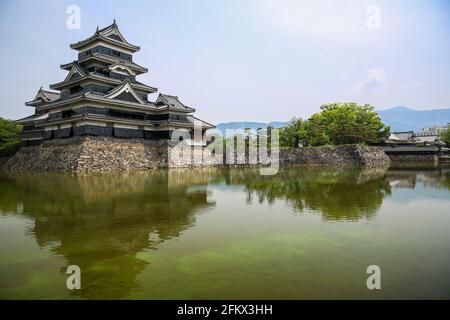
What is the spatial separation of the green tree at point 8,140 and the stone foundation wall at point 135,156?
301 centimetres

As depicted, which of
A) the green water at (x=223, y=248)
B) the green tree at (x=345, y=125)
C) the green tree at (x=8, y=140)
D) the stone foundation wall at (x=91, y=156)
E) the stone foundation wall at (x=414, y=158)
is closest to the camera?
the green water at (x=223, y=248)

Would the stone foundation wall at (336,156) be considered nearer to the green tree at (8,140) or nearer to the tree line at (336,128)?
the tree line at (336,128)

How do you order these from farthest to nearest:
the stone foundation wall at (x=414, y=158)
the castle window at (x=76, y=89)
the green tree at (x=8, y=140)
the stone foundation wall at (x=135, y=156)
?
the stone foundation wall at (x=414, y=158) < the green tree at (x=8, y=140) < the castle window at (x=76, y=89) < the stone foundation wall at (x=135, y=156)

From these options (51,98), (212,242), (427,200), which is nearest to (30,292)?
(212,242)

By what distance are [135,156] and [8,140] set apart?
2003 centimetres

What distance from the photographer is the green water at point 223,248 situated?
5.05 meters

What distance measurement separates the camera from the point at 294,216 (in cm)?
1032

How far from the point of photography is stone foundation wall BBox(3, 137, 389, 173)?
1116 inches

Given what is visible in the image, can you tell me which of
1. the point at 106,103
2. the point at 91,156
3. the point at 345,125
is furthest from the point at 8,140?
the point at 345,125

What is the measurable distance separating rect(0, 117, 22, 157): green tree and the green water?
32.7 m

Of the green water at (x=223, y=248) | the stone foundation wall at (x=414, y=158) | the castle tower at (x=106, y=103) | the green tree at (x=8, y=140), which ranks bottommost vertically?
the green water at (x=223, y=248)

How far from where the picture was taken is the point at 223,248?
7070mm

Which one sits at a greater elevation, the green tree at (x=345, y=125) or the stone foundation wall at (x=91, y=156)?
the green tree at (x=345, y=125)

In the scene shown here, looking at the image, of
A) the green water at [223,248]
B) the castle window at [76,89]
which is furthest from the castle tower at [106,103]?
the green water at [223,248]
